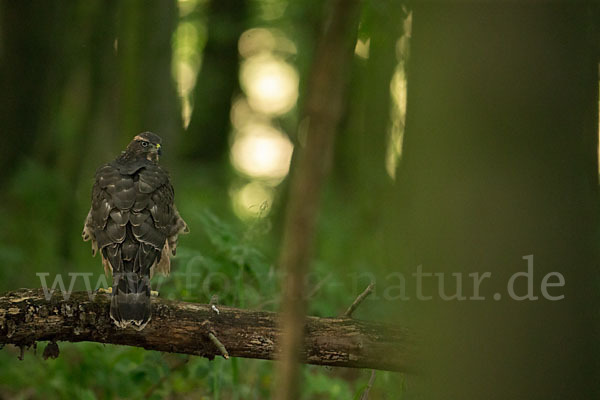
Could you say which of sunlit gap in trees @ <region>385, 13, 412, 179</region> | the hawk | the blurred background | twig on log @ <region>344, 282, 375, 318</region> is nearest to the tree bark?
twig on log @ <region>344, 282, 375, 318</region>

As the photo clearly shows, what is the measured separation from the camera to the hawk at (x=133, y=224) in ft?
16.7

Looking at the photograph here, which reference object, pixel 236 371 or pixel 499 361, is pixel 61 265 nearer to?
pixel 236 371

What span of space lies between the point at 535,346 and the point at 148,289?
278cm

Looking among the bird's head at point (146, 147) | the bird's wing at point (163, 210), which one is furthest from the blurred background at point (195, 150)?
the bird's head at point (146, 147)

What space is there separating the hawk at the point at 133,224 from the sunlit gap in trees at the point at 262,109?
41.0 feet

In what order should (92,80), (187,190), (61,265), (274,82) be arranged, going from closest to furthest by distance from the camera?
(61,265)
(92,80)
(187,190)
(274,82)

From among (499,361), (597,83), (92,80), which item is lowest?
(499,361)

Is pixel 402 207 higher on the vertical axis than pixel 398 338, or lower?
higher

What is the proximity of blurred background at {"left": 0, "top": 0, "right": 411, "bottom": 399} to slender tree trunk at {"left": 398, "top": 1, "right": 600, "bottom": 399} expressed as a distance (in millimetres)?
298

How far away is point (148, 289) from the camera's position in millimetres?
4684

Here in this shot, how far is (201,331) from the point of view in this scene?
13.6 ft

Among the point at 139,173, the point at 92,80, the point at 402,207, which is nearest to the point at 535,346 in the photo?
the point at 402,207

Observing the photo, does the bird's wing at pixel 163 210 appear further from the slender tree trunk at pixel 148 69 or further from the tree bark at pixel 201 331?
the slender tree trunk at pixel 148 69

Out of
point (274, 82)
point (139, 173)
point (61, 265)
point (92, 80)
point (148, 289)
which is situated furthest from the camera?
point (274, 82)
